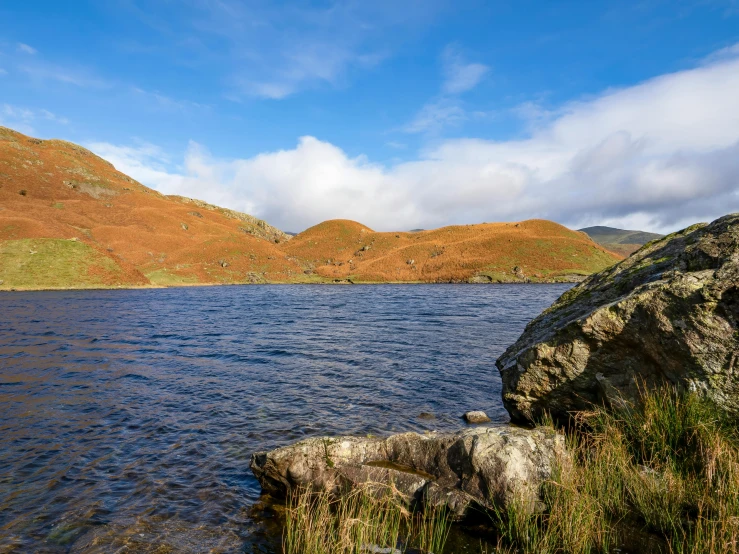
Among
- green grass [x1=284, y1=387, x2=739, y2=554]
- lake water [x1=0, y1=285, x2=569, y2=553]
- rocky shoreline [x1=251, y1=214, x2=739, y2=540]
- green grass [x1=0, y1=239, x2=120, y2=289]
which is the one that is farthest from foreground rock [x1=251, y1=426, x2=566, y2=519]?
green grass [x1=0, y1=239, x2=120, y2=289]

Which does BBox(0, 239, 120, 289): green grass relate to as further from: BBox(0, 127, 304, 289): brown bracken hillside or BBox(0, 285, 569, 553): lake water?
BBox(0, 285, 569, 553): lake water

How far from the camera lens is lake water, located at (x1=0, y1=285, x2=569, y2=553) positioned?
655 cm

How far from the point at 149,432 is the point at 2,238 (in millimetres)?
73370

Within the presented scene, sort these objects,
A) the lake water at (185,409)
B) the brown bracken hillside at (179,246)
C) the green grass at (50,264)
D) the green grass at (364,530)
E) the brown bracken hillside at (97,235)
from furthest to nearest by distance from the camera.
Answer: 1. the brown bracken hillside at (179,246)
2. the brown bracken hillside at (97,235)
3. the green grass at (50,264)
4. the lake water at (185,409)
5. the green grass at (364,530)

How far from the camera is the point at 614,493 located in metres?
5.72

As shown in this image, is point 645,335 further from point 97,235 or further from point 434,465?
point 97,235

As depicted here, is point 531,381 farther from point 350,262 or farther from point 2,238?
point 350,262

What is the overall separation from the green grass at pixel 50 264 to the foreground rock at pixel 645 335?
6740 centimetres

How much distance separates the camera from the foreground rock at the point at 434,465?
20.3 ft

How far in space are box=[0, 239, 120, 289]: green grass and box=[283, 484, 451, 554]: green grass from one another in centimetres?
6687

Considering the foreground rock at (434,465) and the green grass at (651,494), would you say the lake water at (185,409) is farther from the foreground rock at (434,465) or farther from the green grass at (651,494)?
the green grass at (651,494)

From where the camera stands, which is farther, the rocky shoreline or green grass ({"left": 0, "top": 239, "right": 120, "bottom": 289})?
green grass ({"left": 0, "top": 239, "right": 120, "bottom": 289})

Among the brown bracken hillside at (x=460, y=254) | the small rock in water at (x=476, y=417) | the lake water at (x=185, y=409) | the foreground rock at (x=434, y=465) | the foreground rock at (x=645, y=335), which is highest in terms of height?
the brown bracken hillside at (x=460, y=254)

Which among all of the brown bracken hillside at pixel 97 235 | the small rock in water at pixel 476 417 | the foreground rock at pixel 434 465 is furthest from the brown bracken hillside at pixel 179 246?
the small rock in water at pixel 476 417
